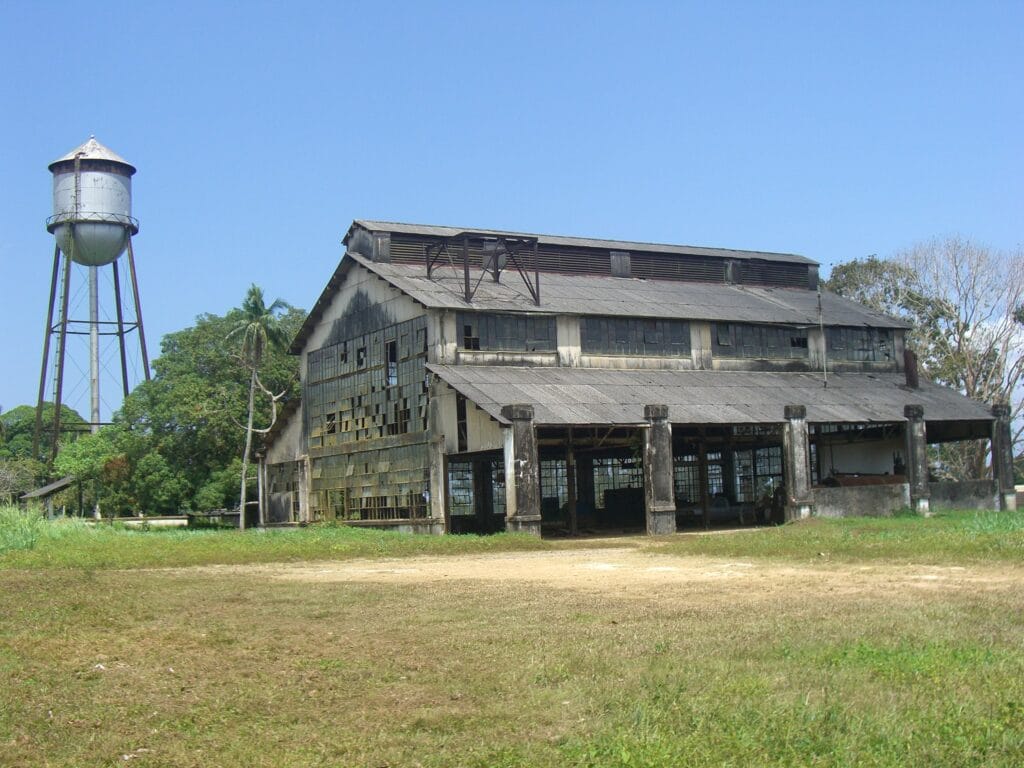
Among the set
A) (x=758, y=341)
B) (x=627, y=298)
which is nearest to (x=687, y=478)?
(x=758, y=341)

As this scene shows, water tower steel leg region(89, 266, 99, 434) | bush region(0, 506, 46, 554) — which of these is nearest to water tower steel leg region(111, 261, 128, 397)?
water tower steel leg region(89, 266, 99, 434)

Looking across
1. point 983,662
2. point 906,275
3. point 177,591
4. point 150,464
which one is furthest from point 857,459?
point 983,662

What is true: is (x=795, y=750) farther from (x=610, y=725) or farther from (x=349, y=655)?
(x=349, y=655)

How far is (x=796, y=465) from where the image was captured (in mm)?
35281

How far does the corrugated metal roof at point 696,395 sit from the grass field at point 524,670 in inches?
570

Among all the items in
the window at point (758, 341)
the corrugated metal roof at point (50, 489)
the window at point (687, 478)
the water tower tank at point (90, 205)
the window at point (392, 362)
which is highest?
the water tower tank at point (90, 205)

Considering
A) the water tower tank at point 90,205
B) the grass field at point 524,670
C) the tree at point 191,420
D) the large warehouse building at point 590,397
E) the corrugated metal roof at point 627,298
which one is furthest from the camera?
the water tower tank at point 90,205

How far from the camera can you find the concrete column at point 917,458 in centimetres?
3756

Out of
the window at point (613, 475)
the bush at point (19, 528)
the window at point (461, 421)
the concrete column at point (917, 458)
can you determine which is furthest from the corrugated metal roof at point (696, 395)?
the bush at point (19, 528)

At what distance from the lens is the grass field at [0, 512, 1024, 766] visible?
734cm

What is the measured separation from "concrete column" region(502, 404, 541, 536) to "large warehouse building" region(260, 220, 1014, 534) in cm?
6

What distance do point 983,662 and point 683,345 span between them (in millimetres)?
31350

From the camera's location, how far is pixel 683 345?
40.2 meters

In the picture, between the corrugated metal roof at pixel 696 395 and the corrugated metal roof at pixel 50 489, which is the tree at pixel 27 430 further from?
the corrugated metal roof at pixel 696 395
